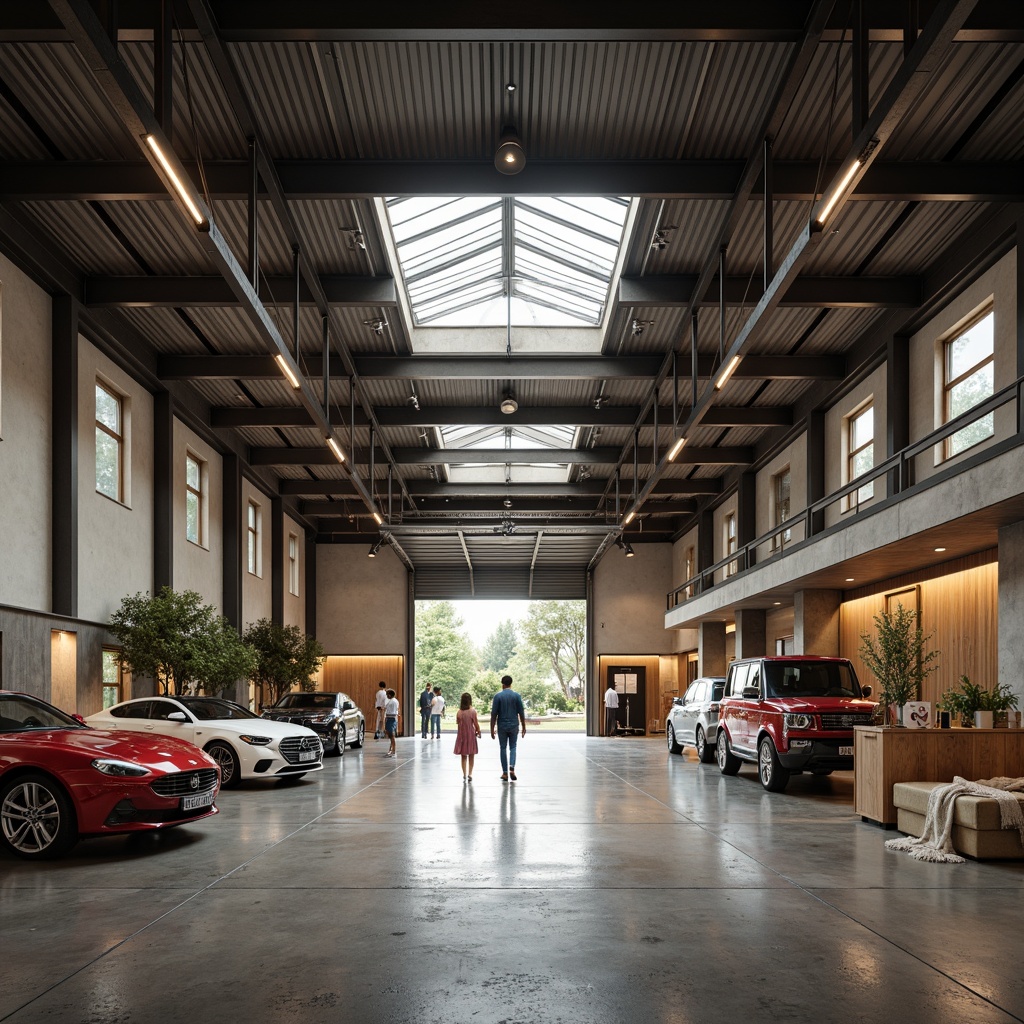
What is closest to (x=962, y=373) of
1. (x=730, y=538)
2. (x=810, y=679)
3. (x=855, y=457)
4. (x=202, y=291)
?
(x=855, y=457)

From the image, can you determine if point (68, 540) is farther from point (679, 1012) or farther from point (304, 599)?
point (304, 599)

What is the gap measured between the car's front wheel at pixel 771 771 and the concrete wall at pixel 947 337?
488cm

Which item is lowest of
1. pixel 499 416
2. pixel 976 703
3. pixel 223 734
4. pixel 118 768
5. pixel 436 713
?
pixel 436 713

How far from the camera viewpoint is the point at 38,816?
344 inches

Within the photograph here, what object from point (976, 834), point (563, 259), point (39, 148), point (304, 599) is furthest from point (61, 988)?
point (304, 599)

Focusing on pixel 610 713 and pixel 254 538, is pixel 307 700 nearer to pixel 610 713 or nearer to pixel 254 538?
pixel 254 538

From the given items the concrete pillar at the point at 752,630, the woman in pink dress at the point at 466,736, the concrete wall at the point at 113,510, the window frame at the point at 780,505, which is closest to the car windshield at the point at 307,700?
the concrete wall at the point at 113,510

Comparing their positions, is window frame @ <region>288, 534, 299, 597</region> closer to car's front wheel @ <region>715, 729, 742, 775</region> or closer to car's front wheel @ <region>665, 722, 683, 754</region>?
car's front wheel @ <region>665, 722, 683, 754</region>

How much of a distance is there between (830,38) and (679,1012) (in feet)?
27.0

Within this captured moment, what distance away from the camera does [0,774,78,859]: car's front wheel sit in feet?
28.6

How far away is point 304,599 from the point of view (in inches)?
1455

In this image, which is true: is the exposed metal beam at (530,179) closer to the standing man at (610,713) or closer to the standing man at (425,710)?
the standing man at (425,710)

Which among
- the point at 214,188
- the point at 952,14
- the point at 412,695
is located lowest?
the point at 412,695

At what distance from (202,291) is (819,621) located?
13.4 metres
